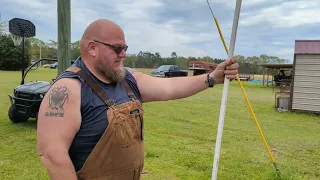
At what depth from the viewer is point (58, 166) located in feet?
4.76

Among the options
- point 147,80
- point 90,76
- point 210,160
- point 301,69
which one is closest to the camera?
point 90,76

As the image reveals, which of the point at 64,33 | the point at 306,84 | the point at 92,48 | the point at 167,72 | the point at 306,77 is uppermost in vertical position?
the point at 64,33

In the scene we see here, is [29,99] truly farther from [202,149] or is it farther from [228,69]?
[228,69]

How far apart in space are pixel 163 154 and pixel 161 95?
270 centimetres

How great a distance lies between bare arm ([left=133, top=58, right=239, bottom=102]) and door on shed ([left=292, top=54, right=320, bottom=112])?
31.5 ft

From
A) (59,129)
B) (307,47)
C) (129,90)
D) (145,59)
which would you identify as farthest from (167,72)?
(59,129)

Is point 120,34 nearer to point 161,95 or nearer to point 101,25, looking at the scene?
point 101,25

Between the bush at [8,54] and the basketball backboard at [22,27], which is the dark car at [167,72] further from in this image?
the basketball backboard at [22,27]

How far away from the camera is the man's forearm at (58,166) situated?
1448 mm

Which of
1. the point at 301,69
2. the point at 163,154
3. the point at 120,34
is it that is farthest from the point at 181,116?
the point at 120,34

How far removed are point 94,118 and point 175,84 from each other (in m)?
0.85

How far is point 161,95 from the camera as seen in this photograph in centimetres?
221

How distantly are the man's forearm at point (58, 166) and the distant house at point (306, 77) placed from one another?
10.6m

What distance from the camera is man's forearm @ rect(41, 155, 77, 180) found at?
57.0 inches
